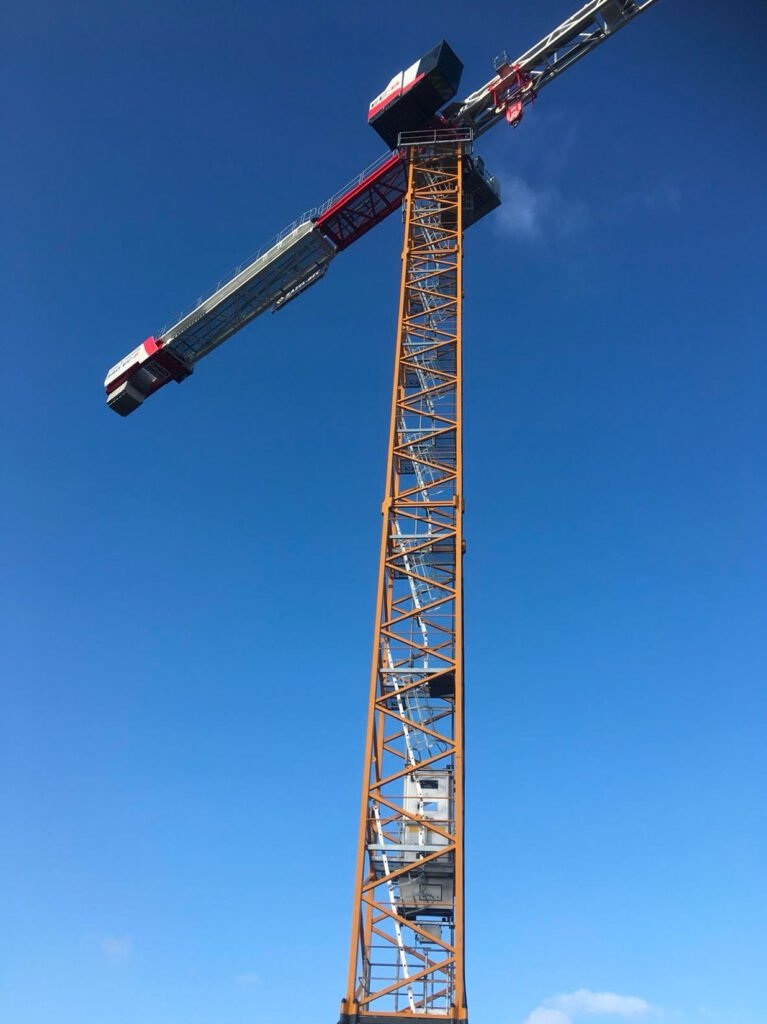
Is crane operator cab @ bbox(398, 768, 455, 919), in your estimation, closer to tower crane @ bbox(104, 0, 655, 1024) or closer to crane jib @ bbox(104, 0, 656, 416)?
tower crane @ bbox(104, 0, 655, 1024)

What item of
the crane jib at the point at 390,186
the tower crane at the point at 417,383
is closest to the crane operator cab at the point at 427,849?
→ the tower crane at the point at 417,383

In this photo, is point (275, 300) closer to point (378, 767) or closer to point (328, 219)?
point (328, 219)

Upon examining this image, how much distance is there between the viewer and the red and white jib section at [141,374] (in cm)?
4884

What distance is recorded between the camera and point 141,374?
49.7 metres

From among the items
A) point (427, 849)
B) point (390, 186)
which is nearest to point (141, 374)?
point (390, 186)

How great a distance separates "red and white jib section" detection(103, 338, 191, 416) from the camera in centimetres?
4884

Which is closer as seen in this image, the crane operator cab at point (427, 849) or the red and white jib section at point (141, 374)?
the crane operator cab at point (427, 849)

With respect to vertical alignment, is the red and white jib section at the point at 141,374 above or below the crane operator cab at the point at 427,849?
above

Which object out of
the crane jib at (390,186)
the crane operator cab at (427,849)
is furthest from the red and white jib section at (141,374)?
the crane operator cab at (427,849)

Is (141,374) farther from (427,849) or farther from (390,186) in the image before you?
(427,849)

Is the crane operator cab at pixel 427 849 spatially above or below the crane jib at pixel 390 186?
below

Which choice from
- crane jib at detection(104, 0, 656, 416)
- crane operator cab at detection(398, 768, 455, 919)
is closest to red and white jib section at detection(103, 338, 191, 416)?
crane jib at detection(104, 0, 656, 416)

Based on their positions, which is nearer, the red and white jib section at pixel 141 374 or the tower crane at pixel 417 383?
the tower crane at pixel 417 383

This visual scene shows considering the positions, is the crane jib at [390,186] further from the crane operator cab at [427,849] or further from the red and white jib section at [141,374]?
the crane operator cab at [427,849]
